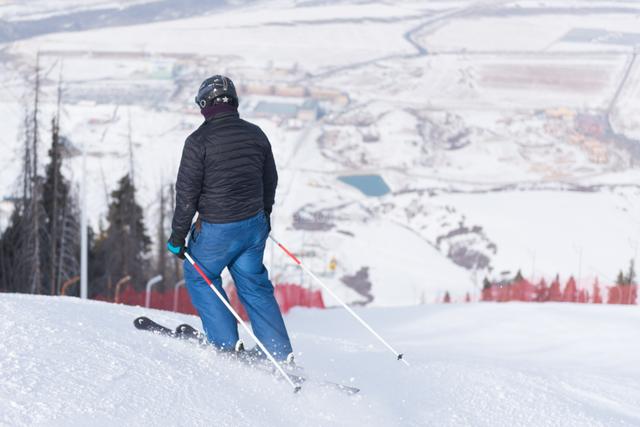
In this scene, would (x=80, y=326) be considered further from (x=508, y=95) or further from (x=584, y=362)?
(x=508, y=95)

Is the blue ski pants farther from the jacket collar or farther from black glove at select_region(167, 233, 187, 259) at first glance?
the jacket collar

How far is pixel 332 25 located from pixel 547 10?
29.7 metres

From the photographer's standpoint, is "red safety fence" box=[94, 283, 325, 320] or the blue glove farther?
"red safety fence" box=[94, 283, 325, 320]

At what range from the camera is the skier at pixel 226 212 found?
201 inches

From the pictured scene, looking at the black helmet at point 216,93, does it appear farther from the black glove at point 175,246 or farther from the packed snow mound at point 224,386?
the packed snow mound at point 224,386

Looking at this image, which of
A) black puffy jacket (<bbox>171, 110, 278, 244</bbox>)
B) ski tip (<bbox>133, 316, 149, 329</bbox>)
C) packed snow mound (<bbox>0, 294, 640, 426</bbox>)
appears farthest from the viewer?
ski tip (<bbox>133, 316, 149, 329</bbox>)

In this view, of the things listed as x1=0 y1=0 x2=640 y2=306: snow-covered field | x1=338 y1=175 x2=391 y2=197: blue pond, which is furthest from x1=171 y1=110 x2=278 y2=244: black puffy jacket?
x1=338 y1=175 x2=391 y2=197: blue pond

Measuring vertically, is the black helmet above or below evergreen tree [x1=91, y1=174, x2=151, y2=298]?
above

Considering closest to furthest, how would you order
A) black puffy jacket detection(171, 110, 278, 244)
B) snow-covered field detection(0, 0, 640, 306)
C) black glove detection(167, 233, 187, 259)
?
black puffy jacket detection(171, 110, 278, 244) → black glove detection(167, 233, 187, 259) → snow-covered field detection(0, 0, 640, 306)

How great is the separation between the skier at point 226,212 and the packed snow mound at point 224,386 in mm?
303

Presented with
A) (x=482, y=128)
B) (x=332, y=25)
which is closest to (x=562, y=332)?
(x=482, y=128)

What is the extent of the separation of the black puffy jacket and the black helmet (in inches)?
3.1

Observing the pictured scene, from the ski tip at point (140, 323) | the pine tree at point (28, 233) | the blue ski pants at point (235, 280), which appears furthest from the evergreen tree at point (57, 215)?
the blue ski pants at point (235, 280)

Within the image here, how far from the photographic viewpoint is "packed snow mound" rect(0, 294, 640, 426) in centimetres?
425
